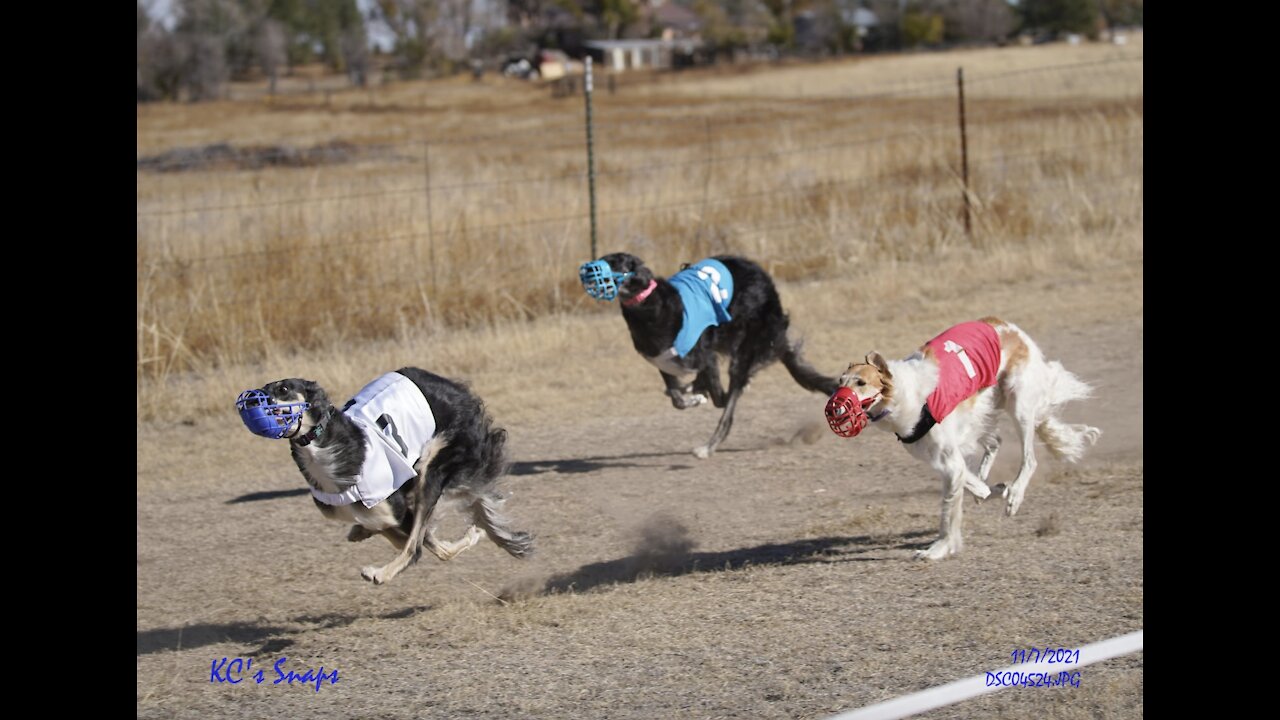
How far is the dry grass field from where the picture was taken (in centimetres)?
465

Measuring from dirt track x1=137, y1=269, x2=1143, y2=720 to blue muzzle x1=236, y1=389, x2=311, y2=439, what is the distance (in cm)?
93

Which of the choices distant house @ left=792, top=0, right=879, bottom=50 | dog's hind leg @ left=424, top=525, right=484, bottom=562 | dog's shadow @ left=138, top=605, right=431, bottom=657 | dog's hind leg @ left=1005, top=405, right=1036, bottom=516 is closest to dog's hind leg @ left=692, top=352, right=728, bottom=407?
dog's hind leg @ left=1005, top=405, right=1036, bottom=516

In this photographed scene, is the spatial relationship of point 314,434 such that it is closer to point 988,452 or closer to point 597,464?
point 597,464

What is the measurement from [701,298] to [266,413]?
10.8ft

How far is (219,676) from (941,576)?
9.28 feet

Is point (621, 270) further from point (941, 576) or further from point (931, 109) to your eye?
point (931, 109)

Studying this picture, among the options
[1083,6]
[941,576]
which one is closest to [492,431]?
[941,576]

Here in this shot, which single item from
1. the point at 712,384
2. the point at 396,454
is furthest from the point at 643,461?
the point at 396,454

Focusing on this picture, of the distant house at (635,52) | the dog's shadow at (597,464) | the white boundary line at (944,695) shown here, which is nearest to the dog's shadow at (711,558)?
the dog's shadow at (597,464)

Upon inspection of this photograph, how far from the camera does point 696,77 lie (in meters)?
57.2

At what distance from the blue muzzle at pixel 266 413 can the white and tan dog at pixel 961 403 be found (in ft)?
6.45

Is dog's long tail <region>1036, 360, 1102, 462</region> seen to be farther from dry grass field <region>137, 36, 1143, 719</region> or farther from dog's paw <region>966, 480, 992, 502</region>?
dog's paw <region>966, 480, 992, 502</region>

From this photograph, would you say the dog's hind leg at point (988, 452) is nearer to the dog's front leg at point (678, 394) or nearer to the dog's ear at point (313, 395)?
the dog's front leg at point (678, 394)

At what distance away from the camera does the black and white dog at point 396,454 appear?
475 cm
